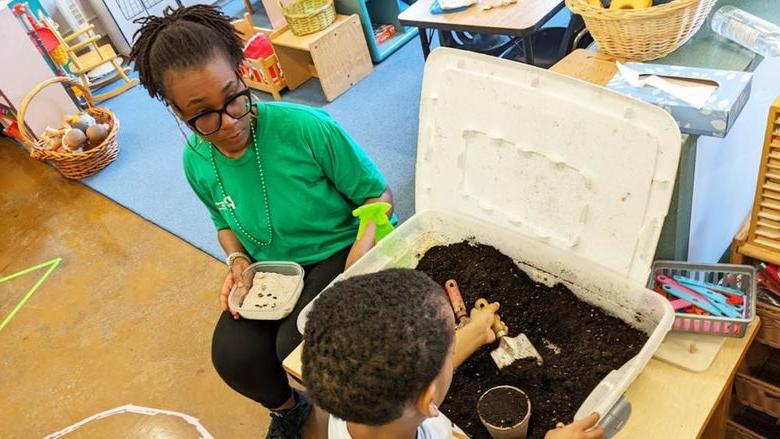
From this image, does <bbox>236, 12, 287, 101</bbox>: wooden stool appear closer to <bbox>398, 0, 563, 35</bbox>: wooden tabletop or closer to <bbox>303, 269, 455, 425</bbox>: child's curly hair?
<bbox>398, 0, 563, 35</bbox>: wooden tabletop

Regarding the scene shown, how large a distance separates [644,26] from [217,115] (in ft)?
2.54

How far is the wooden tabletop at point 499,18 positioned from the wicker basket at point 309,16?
0.91m

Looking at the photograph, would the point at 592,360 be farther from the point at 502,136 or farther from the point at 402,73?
the point at 402,73

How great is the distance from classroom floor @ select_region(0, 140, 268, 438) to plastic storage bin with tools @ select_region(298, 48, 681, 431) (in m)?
1.00

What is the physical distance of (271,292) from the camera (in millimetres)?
1283

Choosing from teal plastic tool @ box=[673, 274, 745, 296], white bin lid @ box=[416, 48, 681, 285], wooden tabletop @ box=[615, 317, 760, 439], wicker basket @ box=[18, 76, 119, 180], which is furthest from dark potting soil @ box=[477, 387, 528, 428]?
wicker basket @ box=[18, 76, 119, 180]

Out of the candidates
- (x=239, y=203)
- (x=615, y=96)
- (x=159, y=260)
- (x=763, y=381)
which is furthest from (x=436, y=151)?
(x=159, y=260)

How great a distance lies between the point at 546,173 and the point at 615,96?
0.17 meters

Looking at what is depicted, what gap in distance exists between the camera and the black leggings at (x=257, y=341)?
1.33m

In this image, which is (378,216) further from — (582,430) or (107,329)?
(107,329)

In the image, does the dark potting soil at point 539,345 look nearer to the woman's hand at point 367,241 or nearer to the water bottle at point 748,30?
the woman's hand at point 367,241

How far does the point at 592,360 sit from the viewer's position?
0.88 metres

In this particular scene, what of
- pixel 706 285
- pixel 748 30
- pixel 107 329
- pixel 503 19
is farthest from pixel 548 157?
pixel 107 329

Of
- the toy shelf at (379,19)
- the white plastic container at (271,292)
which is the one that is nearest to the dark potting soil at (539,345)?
the white plastic container at (271,292)
